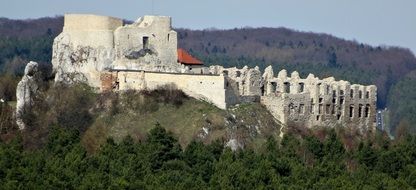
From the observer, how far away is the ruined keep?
83.7 metres

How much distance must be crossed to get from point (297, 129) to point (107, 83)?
9.09m

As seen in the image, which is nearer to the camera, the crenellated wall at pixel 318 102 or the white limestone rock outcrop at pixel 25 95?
the white limestone rock outcrop at pixel 25 95

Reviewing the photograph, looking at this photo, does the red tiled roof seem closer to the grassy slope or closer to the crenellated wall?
the crenellated wall

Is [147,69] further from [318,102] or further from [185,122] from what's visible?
[318,102]

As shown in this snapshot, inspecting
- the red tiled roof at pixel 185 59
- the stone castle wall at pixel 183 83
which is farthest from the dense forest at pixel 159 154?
the red tiled roof at pixel 185 59

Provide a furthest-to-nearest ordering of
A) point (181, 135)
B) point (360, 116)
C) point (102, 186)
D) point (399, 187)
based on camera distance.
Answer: point (360, 116)
point (181, 135)
point (399, 187)
point (102, 186)

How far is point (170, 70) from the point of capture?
85.1m

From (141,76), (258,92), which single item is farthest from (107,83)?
(258,92)

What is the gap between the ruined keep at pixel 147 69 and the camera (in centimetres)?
8369

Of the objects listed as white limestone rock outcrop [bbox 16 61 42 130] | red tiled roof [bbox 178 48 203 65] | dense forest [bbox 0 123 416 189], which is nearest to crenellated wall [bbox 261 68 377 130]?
dense forest [bbox 0 123 416 189]

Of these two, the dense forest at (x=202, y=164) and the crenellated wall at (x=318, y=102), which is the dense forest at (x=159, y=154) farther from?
the crenellated wall at (x=318, y=102)

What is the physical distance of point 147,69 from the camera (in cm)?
8444

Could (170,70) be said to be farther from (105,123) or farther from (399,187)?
(399,187)

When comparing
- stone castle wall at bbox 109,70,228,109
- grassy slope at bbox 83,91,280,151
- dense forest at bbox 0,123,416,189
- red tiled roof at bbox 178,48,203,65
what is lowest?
dense forest at bbox 0,123,416,189
